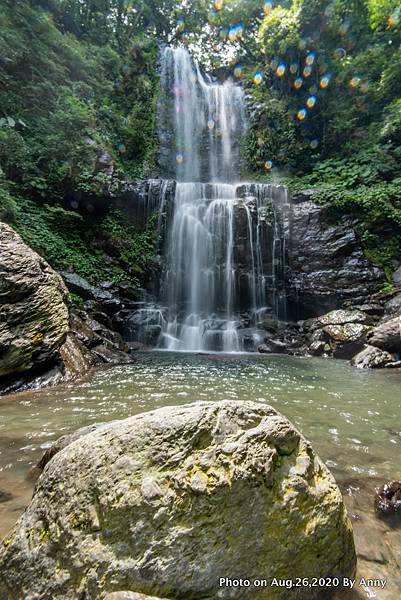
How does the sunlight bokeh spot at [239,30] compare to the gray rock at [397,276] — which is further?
the sunlight bokeh spot at [239,30]

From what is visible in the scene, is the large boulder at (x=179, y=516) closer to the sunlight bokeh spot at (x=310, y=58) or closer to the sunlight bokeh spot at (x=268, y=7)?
the sunlight bokeh spot at (x=310, y=58)

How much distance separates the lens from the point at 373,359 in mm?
8594

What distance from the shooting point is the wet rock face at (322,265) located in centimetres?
1370

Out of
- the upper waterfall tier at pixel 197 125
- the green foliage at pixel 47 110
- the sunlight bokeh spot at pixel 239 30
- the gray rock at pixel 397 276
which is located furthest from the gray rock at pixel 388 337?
the sunlight bokeh spot at pixel 239 30

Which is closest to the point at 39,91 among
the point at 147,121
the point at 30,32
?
the point at 30,32

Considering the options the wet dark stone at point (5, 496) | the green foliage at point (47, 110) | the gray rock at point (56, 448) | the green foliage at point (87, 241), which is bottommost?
the wet dark stone at point (5, 496)

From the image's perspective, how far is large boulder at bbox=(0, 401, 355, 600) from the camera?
1.28 meters

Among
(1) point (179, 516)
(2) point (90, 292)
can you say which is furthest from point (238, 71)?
(1) point (179, 516)

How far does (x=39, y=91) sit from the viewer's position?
1303 centimetres

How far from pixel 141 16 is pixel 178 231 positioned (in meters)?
17.8

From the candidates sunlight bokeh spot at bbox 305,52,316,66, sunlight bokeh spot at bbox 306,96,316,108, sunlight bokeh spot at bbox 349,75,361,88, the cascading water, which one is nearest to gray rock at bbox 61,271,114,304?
the cascading water

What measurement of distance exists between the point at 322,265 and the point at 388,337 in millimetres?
6061

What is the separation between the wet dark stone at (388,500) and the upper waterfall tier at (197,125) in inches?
807

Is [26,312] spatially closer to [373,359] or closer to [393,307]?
[373,359]
